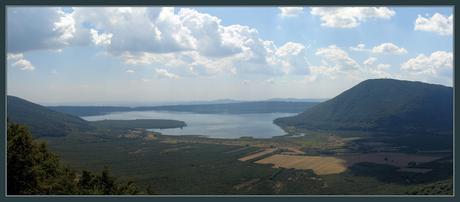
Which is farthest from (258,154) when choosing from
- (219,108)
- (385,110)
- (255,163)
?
(385,110)

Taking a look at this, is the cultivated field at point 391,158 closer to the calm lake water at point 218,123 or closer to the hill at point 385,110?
the hill at point 385,110

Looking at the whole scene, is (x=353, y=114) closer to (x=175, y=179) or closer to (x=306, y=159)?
(x=306, y=159)

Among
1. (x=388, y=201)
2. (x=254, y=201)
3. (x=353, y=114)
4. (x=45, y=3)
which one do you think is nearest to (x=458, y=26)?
(x=388, y=201)

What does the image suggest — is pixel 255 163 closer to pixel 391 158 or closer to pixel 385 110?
pixel 391 158

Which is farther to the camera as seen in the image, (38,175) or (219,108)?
(219,108)

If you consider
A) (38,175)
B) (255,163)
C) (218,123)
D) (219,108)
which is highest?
(219,108)

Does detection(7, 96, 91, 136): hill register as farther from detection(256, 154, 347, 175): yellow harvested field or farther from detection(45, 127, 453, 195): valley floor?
detection(256, 154, 347, 175): yellow harvested field

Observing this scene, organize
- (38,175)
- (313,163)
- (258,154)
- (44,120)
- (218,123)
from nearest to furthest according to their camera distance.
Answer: (38,175), (313,163), (258,154), (44,120), (218,123)
